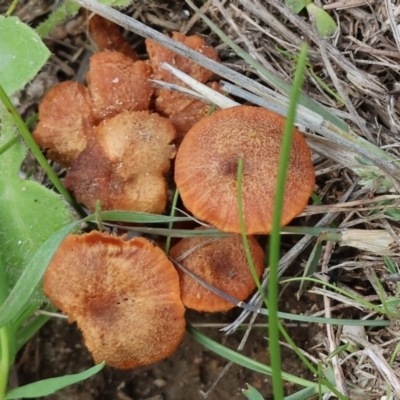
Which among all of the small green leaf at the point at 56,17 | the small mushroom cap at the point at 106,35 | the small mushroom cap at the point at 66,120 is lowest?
the small mushroom cap at the point at 66,120

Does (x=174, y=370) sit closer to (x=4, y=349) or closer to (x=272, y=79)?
(x=4, y=349)

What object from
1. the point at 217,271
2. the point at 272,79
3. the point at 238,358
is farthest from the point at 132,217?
the point at 272,79

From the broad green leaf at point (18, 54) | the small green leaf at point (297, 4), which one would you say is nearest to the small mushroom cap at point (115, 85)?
the broad green leaf at point (18, 54)

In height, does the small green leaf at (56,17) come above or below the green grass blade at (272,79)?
above

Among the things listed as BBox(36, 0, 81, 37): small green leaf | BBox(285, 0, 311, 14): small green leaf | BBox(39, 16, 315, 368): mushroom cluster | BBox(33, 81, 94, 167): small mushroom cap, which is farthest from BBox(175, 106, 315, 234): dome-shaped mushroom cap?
BBox(36, 0, 81, 37): small green leaf

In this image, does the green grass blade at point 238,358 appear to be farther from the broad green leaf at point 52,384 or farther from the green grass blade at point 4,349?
the green grass blade at point 4,349

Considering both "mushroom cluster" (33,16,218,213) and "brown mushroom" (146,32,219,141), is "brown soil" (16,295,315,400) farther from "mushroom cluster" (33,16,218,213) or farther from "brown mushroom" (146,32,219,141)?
"brown mushroom" (146,32,219,141)
